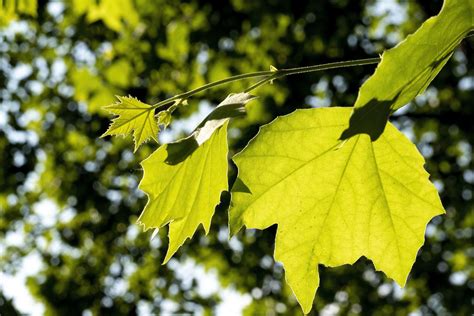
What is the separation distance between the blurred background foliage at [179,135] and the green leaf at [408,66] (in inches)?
243

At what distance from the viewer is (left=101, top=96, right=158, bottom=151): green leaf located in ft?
4.61

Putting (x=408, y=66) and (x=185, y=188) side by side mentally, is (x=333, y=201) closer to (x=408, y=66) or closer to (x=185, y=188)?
(x=185, y=188)

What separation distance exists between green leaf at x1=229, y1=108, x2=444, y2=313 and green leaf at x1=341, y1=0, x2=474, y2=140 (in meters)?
0.37

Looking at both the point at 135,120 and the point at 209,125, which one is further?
the point at 135,120

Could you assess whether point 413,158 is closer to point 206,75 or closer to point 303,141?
point 303,141

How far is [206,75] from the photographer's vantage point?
9094mm

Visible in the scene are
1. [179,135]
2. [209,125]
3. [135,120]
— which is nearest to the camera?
[209,125]

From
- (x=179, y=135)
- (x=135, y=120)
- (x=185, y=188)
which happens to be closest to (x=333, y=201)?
(x=185, y=188)

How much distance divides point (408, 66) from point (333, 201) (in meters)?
0.56

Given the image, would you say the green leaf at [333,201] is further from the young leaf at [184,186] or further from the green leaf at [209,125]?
the green leaf at [209,125]

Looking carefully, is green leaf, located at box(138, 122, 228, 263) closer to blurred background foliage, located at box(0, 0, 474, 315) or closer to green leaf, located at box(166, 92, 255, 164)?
green leaf, located at box(166, 92, 255, 164)

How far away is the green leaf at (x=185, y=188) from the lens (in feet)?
4.64

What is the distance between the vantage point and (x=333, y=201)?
5.18 ft

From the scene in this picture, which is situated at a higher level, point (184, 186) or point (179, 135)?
point (184, 186)
